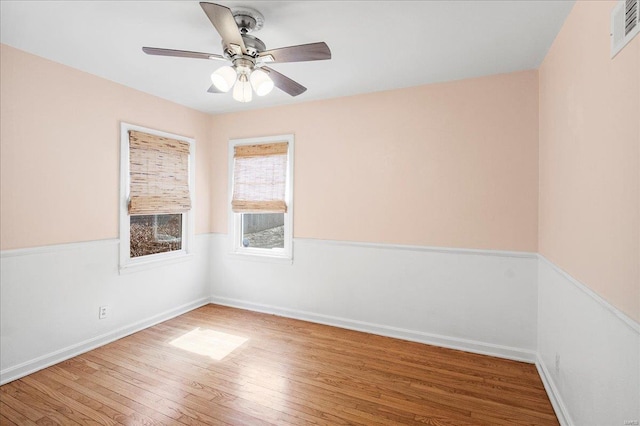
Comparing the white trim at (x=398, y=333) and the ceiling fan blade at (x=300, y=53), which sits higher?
the ceiling fan blade at (x=300, y=53)

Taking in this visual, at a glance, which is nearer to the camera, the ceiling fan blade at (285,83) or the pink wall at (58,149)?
the ceiling fan blade at (285,83)

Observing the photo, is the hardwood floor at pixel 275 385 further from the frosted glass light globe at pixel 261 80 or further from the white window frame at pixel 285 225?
the frosted glass light globe at pixel 261 80

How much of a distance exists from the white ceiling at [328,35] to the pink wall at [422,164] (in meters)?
0.30

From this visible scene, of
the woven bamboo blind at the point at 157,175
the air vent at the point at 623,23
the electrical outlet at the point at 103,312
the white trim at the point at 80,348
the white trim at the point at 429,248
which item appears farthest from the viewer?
the woven bamboo blind at the point at 157,175

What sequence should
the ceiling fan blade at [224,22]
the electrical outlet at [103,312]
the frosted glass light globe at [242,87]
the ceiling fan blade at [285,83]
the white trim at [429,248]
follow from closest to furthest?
1. the ceiling fan blade at [224,22]
2. the frosted glass light globe at [242,87]
3. the ceiling fan blade at [285,83]
4. the white trim at [429,248]
5. the electrical outlet at [103,312]

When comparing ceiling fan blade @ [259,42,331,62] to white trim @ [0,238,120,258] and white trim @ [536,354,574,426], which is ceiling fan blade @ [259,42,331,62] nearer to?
white trim @ [0,238,120,258]

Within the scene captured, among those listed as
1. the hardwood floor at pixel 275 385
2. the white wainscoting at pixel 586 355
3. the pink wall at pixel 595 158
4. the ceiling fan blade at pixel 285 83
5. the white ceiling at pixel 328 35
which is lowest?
the hardwood floor at pixel 275 385

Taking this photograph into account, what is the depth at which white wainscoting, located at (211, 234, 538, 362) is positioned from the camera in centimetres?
290

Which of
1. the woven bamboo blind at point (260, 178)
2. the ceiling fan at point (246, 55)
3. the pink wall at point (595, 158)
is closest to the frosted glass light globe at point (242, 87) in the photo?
the ceiling fan at point (246, 55)

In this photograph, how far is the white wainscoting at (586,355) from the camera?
4.11ft

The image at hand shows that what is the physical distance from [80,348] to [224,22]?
10.4ft

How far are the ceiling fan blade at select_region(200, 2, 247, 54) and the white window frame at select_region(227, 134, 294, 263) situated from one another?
2.03m

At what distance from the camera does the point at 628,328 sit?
1254 millimetres

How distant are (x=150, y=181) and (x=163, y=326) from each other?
66.6 inches
